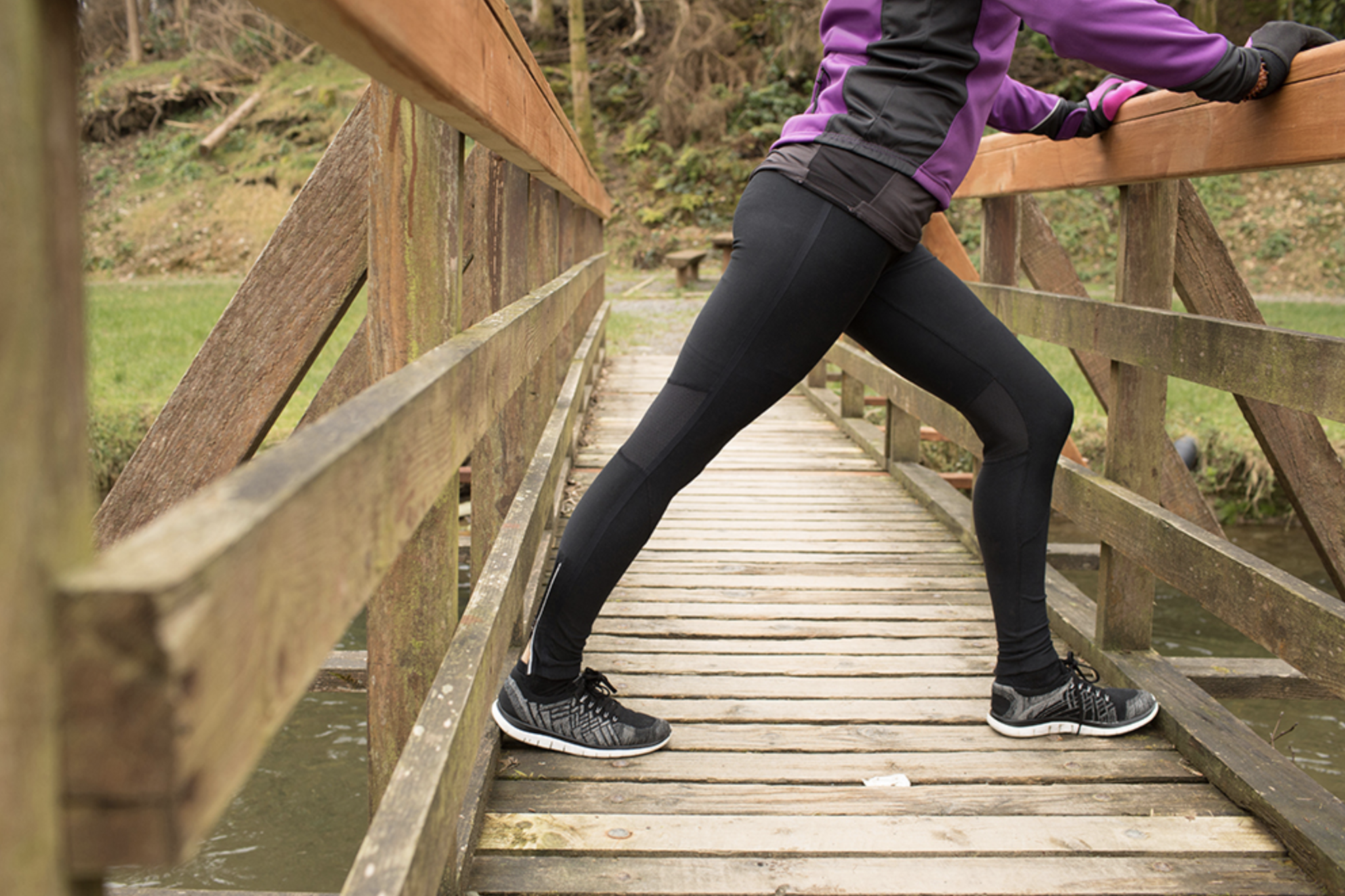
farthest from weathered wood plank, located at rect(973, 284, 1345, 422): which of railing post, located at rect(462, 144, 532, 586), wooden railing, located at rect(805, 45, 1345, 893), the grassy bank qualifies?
the grassy bank

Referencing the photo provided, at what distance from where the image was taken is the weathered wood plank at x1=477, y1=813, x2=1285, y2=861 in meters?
1.87

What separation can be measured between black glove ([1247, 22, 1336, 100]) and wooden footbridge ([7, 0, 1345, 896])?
3 centimetres

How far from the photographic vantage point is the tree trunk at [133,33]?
25.0 metres

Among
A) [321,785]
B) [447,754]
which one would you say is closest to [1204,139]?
[447,754]

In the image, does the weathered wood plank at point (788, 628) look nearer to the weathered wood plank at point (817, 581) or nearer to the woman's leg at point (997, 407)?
the weathered wood plank at point (817, 581)

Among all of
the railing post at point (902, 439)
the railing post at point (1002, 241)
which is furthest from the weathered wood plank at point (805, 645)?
the railing post at point (902, 439)

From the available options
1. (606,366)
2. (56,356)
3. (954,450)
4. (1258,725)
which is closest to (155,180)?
(606,366)

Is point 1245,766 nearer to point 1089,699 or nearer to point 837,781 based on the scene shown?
point 1089,699

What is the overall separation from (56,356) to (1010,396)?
189 cm

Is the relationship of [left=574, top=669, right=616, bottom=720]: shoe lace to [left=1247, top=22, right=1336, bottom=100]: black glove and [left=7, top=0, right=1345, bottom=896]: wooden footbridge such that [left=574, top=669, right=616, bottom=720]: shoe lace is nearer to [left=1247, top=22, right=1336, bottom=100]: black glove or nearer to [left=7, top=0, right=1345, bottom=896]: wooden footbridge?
[left=7, top=0, right=1345, bottom=896]: wooden footbridge

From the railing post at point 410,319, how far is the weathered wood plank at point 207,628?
0.66m

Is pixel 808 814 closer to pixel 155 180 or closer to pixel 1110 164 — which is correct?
pixel 1110 164

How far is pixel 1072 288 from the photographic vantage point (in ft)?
12.9

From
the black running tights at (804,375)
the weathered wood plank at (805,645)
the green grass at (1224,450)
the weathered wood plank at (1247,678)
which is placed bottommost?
the green grass at (1224,450)
